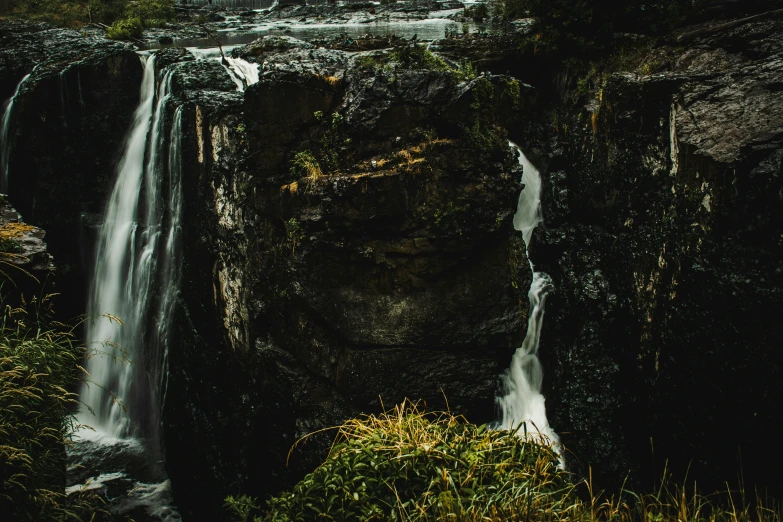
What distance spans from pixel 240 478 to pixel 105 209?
6.81 metres

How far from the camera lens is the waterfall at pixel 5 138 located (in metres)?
11.5

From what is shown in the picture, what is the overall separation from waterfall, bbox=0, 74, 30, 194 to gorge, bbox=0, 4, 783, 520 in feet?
9.09

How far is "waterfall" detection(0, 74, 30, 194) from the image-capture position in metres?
11.5

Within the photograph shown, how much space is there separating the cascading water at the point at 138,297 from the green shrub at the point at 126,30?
13.6ft

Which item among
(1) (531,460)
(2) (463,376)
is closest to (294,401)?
(2) (463,376)

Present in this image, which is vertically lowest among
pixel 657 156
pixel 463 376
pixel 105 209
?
pixel 463 376

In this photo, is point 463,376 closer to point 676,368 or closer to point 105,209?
point 676,368

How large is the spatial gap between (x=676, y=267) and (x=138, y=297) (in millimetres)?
10021

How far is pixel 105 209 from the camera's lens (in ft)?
38.1

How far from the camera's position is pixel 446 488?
4.10m

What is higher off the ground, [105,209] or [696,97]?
[696,97]

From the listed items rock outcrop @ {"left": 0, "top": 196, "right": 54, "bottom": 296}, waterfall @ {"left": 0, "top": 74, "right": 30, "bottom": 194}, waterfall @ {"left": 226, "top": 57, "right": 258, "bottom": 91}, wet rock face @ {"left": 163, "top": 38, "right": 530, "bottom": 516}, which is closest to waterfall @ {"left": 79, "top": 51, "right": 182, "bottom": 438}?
waterfall @ {"left": 226, "top": 57, "right": 258, "bottom": 91}

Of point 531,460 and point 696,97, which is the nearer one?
point 531,460

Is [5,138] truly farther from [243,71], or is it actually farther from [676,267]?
[676,267]
